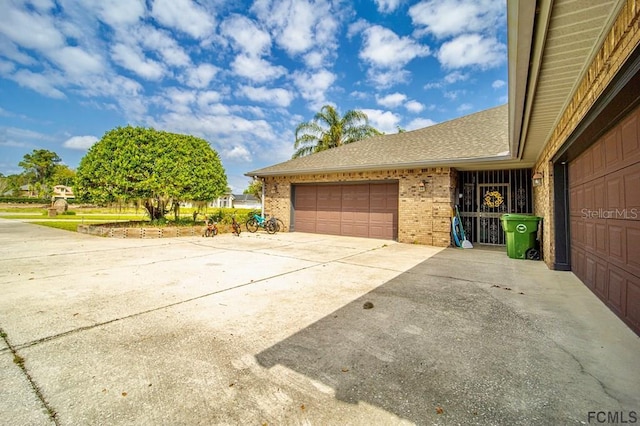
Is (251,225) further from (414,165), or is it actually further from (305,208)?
(414,165)

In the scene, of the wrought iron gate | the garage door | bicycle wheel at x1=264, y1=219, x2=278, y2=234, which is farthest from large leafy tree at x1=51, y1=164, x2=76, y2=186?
the wrought iron gate

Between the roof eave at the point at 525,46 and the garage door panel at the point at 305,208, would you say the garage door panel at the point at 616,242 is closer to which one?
the roof eave at the point at 525,46

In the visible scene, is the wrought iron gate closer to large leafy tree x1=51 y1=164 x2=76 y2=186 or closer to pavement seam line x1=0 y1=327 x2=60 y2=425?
pavement seam line x1=0 y1=327 x2=60 y2=425

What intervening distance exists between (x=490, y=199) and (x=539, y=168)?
2.40 metres

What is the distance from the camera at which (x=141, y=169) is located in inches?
377

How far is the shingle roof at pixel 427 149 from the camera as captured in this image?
27.1 feet

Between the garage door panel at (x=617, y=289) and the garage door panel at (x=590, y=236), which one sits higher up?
the garage door panel at (x=590, y=236)

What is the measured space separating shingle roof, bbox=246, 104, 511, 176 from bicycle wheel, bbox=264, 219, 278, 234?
2.21 meters

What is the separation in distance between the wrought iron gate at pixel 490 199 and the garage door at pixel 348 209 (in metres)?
2.42

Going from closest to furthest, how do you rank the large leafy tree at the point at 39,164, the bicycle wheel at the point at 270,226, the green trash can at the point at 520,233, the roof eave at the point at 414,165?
the green trash can at the point at 520,233 → the roof eave at the point at 414,165 → the bicycle wheel at the point at 270,226 → the large leafy tree at the point at 39,164

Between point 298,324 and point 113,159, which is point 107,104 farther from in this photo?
point 298,324

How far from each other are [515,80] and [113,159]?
1139cm

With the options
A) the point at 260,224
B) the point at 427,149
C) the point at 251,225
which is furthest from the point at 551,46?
the point at 251,225

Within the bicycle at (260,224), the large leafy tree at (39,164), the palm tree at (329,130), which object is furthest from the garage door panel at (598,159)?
the large leafy tree at (39,164)
